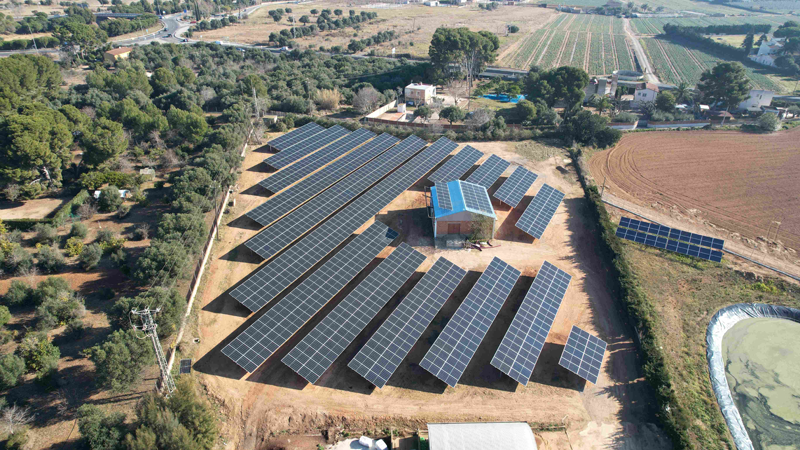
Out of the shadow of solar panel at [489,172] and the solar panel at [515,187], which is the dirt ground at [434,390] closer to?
the solar panel at [515,187]

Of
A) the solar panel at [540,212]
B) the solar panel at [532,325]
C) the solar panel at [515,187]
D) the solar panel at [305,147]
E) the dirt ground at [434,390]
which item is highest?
the solar panel at [305,147]

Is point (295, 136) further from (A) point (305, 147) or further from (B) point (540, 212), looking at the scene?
(B) point (540, 212)

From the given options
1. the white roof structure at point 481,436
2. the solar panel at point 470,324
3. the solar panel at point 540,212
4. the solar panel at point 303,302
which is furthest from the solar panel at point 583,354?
the solar panel at point 303,302

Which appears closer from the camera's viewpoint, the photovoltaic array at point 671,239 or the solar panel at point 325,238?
the solar panel at point 325,238

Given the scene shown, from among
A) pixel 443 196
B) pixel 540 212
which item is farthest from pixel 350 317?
pixel 540 212

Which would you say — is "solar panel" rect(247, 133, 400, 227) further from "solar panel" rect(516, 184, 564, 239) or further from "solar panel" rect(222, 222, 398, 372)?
"solar panel" rect(516, 184, 564, 239)

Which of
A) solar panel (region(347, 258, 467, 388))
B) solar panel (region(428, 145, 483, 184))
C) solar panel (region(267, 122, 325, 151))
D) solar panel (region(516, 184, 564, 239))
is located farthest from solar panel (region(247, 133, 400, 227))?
solar panel (region(516, 184, 564, 239))
